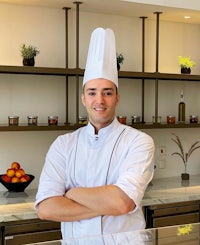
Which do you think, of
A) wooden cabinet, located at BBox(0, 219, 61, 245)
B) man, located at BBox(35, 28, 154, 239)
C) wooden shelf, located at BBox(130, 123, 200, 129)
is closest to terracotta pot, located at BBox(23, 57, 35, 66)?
wooden shelf, located at BBox(130, 123, 200, 129)

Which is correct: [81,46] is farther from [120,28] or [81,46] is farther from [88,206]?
[88,206]

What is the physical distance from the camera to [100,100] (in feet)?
5.66

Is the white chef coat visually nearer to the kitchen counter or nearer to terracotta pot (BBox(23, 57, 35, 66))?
the kitchen counter

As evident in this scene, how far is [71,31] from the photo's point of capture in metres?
3.59

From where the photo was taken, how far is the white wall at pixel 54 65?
3.38m

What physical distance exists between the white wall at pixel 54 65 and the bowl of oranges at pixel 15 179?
0.19m

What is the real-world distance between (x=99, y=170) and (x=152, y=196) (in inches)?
64.1

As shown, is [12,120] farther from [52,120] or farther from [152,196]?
[152,196]

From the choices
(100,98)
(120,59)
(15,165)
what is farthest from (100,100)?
(120,59)

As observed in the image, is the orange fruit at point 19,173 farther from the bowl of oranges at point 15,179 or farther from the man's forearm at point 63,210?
the man's forearm at point 63,210

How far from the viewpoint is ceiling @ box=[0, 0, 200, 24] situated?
130 inches

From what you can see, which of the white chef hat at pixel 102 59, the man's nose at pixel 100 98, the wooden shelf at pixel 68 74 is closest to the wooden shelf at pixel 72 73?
the wooden shelf at pixel 68 74

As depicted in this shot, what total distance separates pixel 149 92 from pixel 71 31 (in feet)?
3.03

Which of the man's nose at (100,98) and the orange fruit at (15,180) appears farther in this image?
the orange fruit at (15,180)
